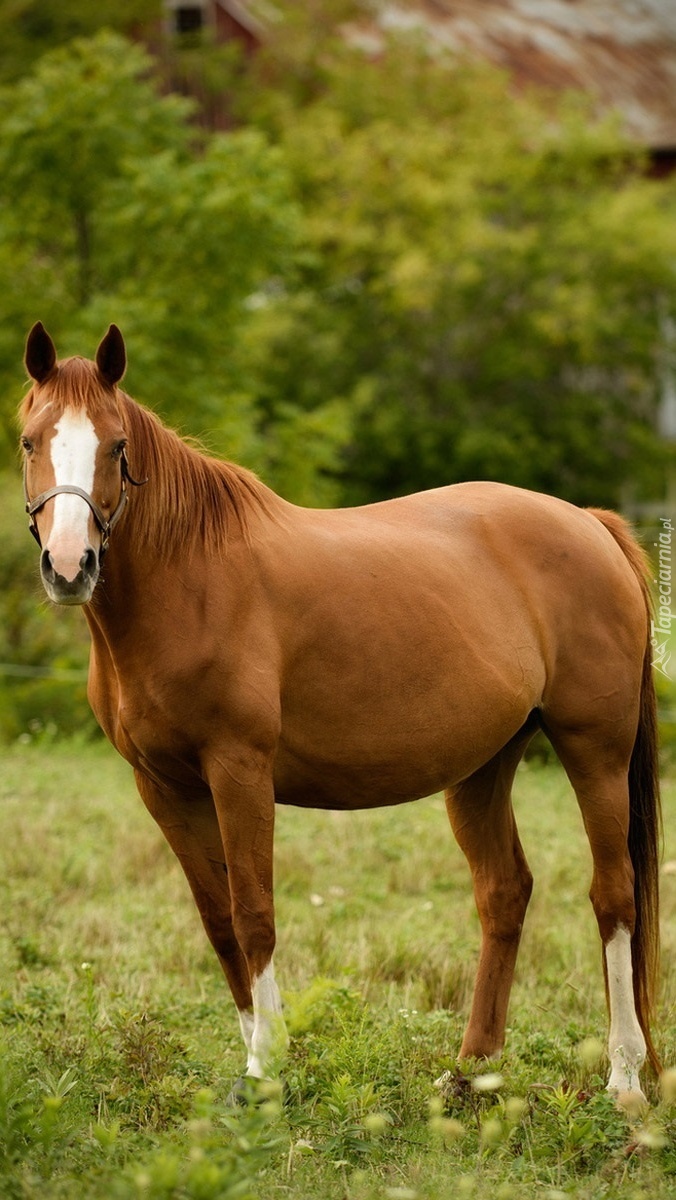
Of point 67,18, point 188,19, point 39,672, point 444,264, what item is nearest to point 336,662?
point 39,672

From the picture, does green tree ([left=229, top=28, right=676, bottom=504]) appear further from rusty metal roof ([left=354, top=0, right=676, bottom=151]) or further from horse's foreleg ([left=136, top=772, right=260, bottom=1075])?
horse's foreleg ([left=136, top=772, right=260, bottom=1075])

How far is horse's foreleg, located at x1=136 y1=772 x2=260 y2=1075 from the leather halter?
2.71ft

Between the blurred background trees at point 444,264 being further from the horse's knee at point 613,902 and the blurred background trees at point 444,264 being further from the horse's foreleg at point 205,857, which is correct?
the horse's foreleg at point 205,857

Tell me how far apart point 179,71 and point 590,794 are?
20.6 m

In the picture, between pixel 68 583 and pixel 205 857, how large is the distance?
112 cm

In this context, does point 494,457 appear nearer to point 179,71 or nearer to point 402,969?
point 179,71

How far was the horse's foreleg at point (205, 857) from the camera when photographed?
12.2 ft

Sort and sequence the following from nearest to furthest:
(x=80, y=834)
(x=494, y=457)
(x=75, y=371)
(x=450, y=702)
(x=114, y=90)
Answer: (x=75, y=371)
(x=450, y=702)
(x=80, y=834)
(x=114, y=90)
(x=494, y=457)

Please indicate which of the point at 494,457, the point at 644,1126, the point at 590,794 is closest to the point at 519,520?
the point at 590,794

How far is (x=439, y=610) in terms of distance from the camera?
3.73 metres

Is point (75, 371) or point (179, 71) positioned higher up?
point (75, 371)

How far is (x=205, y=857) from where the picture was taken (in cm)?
374

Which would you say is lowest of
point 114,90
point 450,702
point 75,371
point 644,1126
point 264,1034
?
point 114,90

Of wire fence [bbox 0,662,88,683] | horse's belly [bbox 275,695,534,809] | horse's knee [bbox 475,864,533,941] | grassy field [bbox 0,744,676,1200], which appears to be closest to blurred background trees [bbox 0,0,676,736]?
wire fence [bbox 0,662,88,683]
